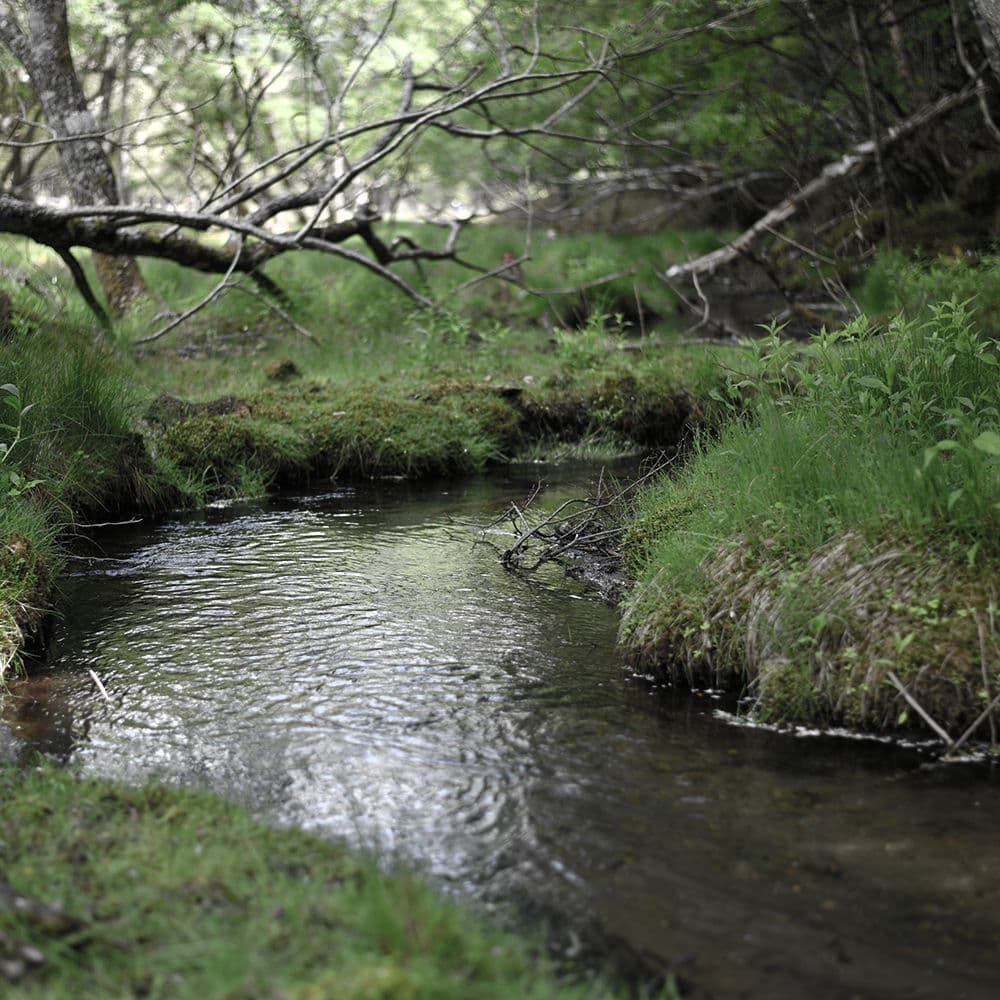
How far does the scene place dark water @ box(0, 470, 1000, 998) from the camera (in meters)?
3.07

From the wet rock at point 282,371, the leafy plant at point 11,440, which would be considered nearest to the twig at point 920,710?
the leafy plant at point 11,440

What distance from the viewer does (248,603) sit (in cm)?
621

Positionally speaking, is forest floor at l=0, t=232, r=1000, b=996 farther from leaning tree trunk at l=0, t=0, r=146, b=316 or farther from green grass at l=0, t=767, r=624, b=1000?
leaning tree trunk at l=0, t=0, r=146, b=316

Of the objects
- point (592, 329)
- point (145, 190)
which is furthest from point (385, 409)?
point (145, 190)

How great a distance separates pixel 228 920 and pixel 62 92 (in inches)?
478

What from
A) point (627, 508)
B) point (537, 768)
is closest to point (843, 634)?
point (537, 768)

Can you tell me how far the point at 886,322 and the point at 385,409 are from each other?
4845 millimetres

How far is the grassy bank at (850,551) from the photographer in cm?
432

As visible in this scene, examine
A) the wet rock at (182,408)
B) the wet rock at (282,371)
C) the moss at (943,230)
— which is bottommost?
the wet rock at (182,408)

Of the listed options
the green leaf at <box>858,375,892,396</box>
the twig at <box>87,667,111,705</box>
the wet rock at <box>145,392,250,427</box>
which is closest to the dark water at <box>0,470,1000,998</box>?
the twig at <box>87,667,111,705</box>

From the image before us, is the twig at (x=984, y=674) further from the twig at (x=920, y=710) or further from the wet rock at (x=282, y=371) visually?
the wet rock at (x=282, y=371)

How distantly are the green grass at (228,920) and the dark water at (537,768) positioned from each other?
0.34 meters

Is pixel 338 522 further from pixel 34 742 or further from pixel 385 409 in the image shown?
pixel 34 742

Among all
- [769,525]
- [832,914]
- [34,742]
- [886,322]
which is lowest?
[832,914]
